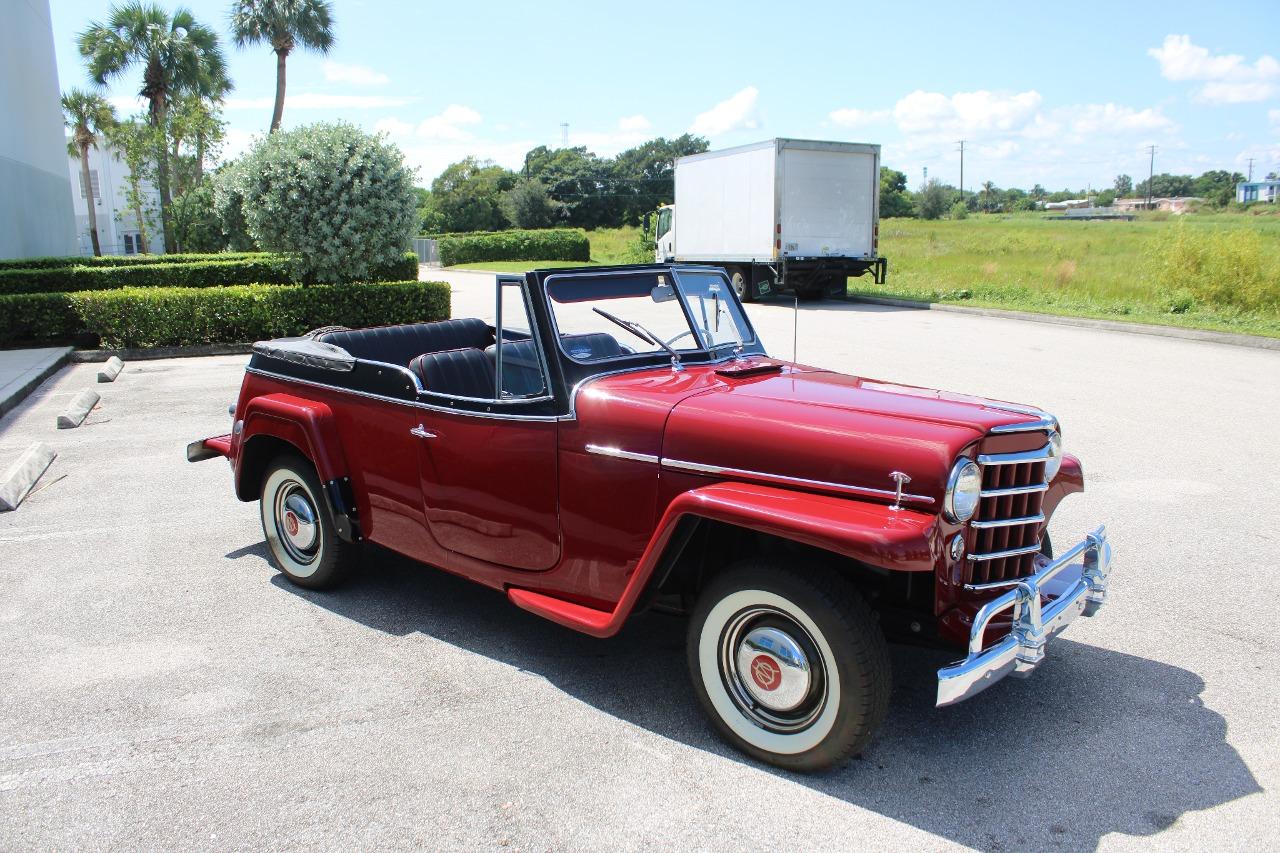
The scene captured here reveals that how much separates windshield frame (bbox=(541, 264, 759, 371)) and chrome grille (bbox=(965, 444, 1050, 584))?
4.75ft

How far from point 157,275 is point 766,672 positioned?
19.2 meters

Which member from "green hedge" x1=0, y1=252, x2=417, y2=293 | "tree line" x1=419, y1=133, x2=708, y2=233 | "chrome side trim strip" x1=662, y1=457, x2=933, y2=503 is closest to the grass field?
"green hedge" x1=0, y1=252, x2=417, y2=293

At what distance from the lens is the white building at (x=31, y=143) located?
2003 centimetres

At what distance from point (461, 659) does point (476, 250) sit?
50.8m

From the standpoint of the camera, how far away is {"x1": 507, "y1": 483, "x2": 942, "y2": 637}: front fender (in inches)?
107

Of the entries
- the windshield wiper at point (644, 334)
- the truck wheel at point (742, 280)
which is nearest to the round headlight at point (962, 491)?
the windshield wiper at point (644, 334)

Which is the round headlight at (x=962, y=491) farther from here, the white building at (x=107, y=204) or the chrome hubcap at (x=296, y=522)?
the white building at (x=107, y=204)

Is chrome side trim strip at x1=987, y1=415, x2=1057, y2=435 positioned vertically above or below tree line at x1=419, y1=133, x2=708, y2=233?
below

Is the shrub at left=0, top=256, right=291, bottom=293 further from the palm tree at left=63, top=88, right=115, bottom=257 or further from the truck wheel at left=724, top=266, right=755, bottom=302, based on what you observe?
the palm tree at left=63, top=88, right=115, bottom=257

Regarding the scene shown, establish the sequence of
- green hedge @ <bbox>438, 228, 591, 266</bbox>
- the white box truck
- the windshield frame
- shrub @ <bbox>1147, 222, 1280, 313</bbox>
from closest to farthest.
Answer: the windshield frame, shrub @ <bbox>1147, 222, 1280, 313</bbox>, the white box truck, green hedge @ <bbox>438, 228, 591, 266</bbox>

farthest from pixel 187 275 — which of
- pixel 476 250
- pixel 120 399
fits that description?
pixel 476 250

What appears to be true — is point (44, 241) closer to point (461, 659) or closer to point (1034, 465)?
point (461, 659)

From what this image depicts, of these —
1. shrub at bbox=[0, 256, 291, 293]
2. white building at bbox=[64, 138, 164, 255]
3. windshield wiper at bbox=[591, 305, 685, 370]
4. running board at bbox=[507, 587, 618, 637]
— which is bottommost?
running board at bbox=[507, 587, 618, 637]

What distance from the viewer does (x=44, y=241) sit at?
A: 920 inches
